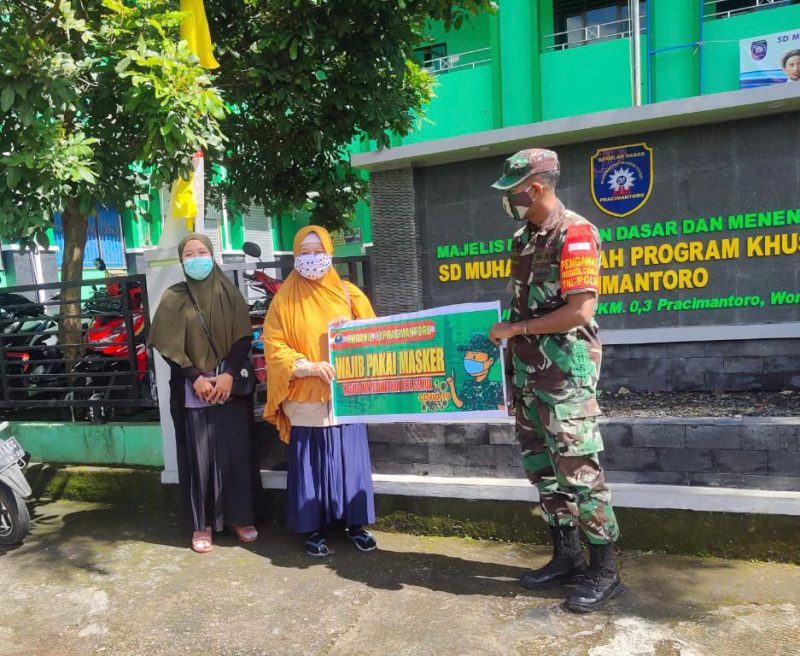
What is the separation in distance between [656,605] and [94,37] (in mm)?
4278

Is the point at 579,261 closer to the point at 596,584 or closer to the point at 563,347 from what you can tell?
the point at 563,347

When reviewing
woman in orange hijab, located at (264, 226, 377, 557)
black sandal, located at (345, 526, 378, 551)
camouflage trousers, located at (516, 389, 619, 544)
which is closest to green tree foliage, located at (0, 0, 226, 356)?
woman in orange hijab, located at (264, 226, 377, 557)

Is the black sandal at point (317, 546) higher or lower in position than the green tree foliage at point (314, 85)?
lower

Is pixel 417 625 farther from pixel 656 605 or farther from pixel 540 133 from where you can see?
pixel 540 133

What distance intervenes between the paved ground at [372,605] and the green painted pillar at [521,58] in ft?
40.2

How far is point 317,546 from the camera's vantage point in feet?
11.5

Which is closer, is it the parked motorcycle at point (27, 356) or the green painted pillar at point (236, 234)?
the parked motorcycle at point (27, 356)

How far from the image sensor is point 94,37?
3998 millimetres

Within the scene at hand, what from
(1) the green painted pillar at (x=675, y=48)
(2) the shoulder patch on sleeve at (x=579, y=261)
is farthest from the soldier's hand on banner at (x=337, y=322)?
(1) the green painted pillar at (x=675, y=48)

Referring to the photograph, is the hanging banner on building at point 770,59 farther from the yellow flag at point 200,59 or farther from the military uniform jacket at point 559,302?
the military uniform jacket at point 559,302

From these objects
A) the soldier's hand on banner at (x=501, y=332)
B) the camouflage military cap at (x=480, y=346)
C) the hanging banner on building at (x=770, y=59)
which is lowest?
the camouflage military cap at (x=480, y=346)

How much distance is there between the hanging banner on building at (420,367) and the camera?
122 inches

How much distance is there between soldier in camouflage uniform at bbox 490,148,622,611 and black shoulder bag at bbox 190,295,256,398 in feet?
5.24

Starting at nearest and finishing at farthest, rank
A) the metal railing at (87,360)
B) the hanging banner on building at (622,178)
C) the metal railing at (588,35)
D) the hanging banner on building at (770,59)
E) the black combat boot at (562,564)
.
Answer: the black combat boot at (562,564), the hanging banner on building at (622,178), the metal railing at (87,360), the hanging banner on building at (770,59), the metal railing at (588,35)
